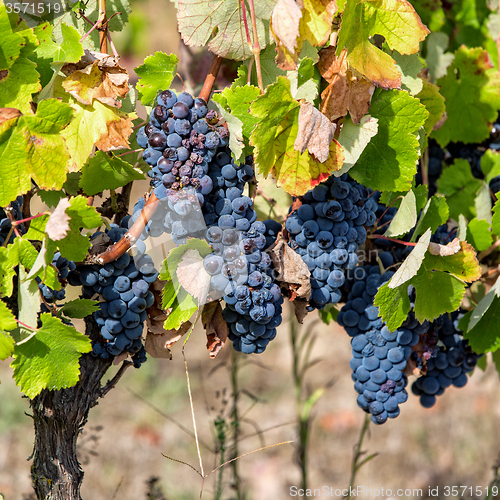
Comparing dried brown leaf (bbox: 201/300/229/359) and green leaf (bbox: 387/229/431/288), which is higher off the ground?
green leaf (bbox: 387/229/431/288)

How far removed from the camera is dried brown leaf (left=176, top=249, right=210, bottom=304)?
28.6 inches

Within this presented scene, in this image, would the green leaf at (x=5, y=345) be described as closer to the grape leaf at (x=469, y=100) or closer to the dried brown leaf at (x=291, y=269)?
the dried brown leaf at (x=291, y=269)

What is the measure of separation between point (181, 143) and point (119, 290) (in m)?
0.27

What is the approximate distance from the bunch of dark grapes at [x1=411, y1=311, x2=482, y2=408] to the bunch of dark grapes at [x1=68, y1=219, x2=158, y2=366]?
633 millimetres

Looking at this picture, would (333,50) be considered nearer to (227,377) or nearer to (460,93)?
(460,93)

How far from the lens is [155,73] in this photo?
2.61 feet

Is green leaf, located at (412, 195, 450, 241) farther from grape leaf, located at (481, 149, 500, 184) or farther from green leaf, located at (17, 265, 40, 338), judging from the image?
green leaf, located at (17, 265, 40, 338)

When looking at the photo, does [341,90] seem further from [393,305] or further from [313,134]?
[393,305]

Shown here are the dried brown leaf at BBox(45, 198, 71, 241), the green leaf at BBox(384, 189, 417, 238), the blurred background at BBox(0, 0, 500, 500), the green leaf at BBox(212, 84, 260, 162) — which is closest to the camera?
the dried brown leaf at BBox(45, 198, 71, 241)

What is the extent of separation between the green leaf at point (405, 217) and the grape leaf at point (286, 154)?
0.60 feet

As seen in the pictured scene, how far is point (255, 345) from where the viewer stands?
0.82 metres

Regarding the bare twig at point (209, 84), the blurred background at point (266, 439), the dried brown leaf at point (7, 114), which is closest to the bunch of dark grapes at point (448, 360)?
the bare twig at point (209, 84)

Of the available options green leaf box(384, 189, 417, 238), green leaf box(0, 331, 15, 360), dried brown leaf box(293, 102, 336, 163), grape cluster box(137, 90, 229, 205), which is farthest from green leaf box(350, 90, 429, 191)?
green leaf box(0, 331, 15, 360)

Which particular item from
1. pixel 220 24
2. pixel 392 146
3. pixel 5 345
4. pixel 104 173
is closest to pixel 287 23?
pixel 220 24
